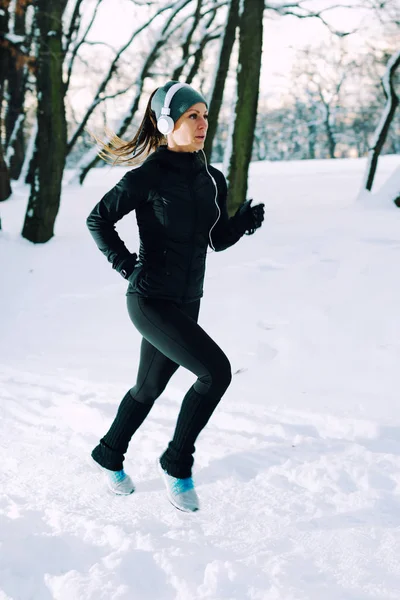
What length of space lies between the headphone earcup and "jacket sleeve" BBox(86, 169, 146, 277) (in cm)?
25

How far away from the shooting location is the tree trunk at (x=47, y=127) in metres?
10.2

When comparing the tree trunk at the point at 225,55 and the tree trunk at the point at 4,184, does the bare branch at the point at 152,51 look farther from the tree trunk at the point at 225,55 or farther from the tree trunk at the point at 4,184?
the tree trunk at the point at 225,55

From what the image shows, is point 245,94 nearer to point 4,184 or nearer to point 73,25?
point 4,184

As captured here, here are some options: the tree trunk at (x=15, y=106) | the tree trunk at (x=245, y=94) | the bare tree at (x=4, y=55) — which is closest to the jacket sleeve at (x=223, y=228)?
the tree trunk at (x=245, y=94)

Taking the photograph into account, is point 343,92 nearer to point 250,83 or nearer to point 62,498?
point 250,83

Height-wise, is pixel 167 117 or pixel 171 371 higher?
pixel 167 117

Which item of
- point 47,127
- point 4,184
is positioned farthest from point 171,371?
point 4,184

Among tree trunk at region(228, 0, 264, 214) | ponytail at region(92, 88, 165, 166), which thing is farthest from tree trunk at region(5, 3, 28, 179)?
ponytail at region(92, 88, 165, 166)

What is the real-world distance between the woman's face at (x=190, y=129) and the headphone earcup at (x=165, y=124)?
43 mm

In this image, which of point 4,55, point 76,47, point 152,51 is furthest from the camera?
point 76,47

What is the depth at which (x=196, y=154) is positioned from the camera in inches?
139

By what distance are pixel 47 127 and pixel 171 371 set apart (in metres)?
7.80

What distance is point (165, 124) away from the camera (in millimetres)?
3357

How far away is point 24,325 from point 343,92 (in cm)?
4600
